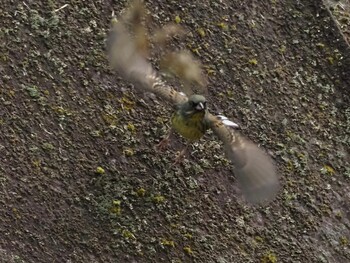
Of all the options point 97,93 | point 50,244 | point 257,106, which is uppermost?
point 257,106

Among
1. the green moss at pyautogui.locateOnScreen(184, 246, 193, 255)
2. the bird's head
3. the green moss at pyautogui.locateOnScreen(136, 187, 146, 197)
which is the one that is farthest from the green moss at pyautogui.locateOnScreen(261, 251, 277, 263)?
the bird's head

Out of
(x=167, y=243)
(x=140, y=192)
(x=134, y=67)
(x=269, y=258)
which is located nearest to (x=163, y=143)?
(x=140, y=192)

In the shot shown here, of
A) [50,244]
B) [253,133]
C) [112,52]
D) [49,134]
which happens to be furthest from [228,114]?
[50,244]

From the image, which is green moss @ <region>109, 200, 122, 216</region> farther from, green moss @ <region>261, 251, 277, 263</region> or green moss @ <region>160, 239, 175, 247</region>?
green moss @ <region>261, 251, 277, 263</region>

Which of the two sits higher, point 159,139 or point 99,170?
point 159,139

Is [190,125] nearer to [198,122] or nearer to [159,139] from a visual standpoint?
[198,122]

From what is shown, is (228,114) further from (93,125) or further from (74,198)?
(74,198)

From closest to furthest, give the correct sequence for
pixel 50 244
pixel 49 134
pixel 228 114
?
pixel 50 244 → pixel 49 134 → pixel 228 114
